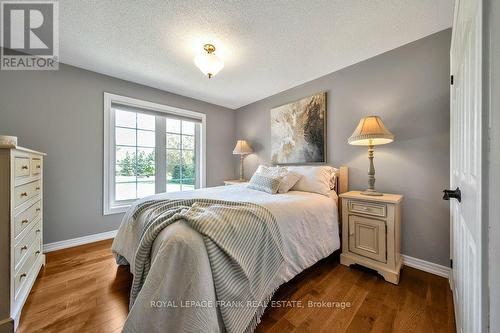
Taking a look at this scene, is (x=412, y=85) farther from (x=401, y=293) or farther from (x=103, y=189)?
(x=103, y=189)

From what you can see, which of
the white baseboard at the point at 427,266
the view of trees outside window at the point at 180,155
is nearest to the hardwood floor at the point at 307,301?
the white baseboard at the point at 427,266

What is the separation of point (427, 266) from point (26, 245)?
3474 mm

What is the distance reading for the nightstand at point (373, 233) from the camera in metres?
1.65

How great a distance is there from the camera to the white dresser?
1.16m

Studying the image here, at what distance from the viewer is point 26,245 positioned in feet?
4.75

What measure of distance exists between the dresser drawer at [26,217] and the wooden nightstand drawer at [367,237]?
8.88 ft

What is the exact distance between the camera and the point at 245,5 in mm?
1492

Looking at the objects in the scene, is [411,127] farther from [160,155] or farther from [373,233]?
[160,155]

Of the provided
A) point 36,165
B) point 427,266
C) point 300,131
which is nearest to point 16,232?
point 36,165

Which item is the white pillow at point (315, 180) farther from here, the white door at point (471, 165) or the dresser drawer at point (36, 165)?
the dresser drawer at point (36, 165)

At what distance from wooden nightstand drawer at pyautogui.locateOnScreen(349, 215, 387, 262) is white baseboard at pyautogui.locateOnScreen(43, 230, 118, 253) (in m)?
3.16

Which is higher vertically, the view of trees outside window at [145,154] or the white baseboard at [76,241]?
the view of trees outside window at [145,154]

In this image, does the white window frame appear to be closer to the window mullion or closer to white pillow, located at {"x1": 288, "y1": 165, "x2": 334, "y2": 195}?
the window mullion

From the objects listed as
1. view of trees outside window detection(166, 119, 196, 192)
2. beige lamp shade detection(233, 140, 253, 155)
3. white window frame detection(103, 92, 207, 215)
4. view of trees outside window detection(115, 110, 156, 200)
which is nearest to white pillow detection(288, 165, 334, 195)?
beige lamp shade detection(233, 140, 253, 155)
